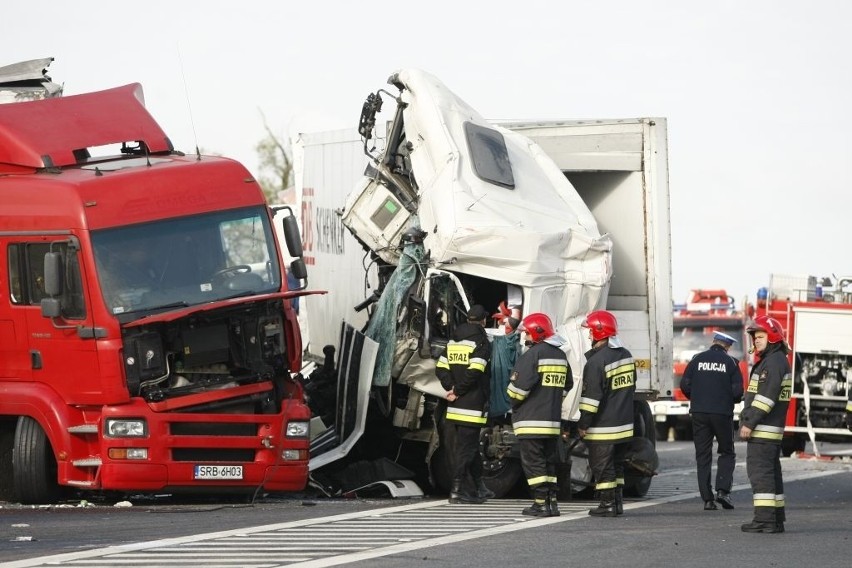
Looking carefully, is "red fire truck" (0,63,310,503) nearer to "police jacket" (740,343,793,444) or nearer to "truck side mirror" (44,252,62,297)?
"truck side mirror" (44,252,62,297)

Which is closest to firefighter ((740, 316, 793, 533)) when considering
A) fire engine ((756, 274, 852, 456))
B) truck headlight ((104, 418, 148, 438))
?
truck headlight ((104, 418, 148, 438))

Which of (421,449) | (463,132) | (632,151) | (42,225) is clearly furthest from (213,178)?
(632,151)

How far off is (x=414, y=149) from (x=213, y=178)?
2132mm

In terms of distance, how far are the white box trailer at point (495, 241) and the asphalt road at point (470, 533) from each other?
96cm

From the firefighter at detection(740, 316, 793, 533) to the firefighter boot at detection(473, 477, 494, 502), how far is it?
109 inches

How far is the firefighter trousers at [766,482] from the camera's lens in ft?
39.8

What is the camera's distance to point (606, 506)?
13.2 m

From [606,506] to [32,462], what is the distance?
5066 millimetres

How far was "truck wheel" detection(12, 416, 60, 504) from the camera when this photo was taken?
1356 cm

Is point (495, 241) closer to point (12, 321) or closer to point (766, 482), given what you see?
point (766, 482)

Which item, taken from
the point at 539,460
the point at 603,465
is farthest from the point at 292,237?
the point at 603,465

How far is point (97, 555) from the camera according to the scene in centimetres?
1020

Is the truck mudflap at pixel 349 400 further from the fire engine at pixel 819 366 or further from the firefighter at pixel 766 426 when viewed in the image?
the fire engine at pixel 819 366

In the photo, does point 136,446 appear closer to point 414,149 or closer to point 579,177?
point 414,149
